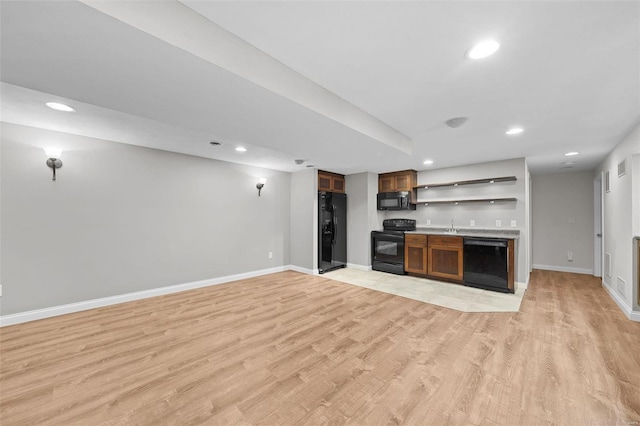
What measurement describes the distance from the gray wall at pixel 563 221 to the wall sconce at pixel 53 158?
933 centimetres

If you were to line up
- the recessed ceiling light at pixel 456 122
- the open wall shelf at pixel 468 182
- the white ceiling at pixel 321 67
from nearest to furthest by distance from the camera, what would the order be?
the white ceiling at pixel 321 67, the recessed ceiling light at pixel 456 122, the open wall shelf at pixel 468 182

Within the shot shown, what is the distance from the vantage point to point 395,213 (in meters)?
6.20

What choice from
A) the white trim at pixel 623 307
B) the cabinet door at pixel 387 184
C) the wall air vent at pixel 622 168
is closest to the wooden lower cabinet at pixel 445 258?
the cabinet door at pixel 387 184

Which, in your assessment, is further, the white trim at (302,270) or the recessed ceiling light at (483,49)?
the white trim at (302,270)

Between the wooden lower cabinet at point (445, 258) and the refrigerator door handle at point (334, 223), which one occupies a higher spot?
the refrigerator door handle at point (334, 223)

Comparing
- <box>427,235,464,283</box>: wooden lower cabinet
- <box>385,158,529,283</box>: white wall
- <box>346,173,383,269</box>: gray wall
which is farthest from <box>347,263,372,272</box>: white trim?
<box>385,158,529,283</box>: white wall

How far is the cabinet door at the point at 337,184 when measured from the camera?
5.91m

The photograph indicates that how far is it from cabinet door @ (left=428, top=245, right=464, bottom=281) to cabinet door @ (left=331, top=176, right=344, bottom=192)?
96.6 inches

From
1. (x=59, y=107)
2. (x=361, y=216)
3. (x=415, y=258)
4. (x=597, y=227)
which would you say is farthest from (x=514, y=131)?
(x=59, y=107)

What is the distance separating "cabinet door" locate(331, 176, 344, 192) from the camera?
5.91m

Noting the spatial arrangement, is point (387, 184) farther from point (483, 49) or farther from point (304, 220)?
point (483, 49)

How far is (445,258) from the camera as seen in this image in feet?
15.4

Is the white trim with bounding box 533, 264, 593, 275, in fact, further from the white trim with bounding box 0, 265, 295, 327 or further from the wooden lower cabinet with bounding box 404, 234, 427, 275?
the white trim with bounding box 0, 265, 295, 327

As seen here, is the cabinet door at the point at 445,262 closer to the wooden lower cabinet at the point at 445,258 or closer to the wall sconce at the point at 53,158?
the wooden lower cabinet at the point at 445,258
